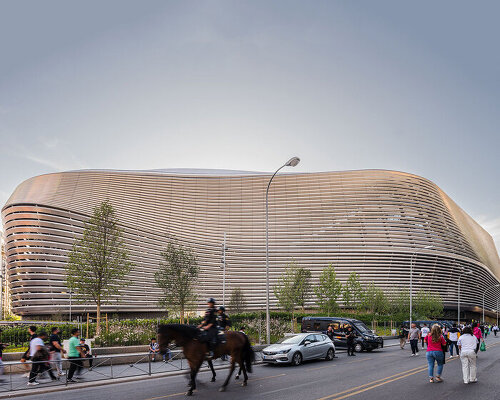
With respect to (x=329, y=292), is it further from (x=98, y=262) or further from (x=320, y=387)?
(x=320, y=387)

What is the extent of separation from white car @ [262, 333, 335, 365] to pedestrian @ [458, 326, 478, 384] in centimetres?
798

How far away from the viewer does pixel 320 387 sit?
13.2 metres

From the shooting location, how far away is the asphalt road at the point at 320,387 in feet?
38.8

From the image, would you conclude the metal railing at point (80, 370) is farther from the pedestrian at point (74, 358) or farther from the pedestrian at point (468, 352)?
the pedestrian at point (468, 352)

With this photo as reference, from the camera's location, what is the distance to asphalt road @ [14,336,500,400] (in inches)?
466

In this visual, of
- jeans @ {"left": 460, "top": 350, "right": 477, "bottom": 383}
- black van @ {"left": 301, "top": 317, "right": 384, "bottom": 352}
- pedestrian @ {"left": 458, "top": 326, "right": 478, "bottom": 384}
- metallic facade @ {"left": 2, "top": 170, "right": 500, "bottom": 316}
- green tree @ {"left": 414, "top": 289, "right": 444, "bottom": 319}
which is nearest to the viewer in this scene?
pedestrian @ {"left": 458, "top": 326, "right": 478, "bottom": 384}

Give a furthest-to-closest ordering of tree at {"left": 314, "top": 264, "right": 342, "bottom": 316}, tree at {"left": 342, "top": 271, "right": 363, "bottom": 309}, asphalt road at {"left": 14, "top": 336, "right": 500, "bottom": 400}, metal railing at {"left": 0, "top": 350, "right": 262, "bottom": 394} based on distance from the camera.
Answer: tree at {"left": 342, "top": 271, "right": 363, "bottom": 309}, tree at {"left": 314, "top": 264, "right": 342, "bottom": 316}, metal railing at {"left": 0, "top": 350, "right": 262, "bottom": 394}, asphalt road at {"left": 14, "top": 336, "right": 500, "bottom": 400}

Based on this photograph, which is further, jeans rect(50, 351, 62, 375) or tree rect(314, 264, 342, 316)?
tree rect(314, 264, 342, 316)

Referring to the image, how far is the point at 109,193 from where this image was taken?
8431 cm

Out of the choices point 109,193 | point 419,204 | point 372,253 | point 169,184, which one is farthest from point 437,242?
point 109,193

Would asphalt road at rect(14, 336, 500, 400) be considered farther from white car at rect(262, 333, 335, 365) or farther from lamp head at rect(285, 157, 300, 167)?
lamp head at rect(285, 157, 300, 167)

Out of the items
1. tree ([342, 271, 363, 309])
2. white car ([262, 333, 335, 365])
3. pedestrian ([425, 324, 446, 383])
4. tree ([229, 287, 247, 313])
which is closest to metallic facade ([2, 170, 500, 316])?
tree ([229, 287, 247, 313])

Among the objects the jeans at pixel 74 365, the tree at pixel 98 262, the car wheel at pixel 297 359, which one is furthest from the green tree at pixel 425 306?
the jeans at pixel 74 365

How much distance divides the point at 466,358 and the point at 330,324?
17.2m
